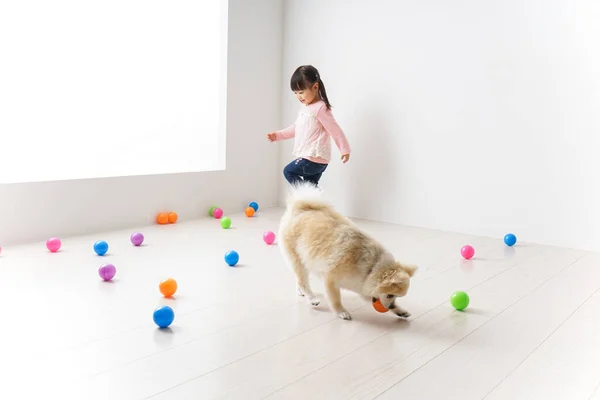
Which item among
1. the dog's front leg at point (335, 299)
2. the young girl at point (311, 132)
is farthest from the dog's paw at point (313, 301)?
the young girl at point (311, 132)

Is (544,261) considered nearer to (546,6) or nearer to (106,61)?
(546,6)

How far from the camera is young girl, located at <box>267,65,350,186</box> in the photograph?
4.85m

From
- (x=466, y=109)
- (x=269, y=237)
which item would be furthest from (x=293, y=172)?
(x=466, y=109)

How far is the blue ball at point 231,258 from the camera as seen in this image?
142 inches

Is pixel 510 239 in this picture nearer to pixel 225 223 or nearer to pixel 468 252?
pixel 468 252

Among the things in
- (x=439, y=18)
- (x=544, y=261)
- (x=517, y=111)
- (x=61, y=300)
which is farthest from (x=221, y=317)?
(x=439, y=18)

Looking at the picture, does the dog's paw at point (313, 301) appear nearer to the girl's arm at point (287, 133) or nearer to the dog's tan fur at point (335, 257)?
the dog's tan fur at point (335, 257)

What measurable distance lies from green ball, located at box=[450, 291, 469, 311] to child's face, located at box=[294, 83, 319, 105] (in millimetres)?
2486

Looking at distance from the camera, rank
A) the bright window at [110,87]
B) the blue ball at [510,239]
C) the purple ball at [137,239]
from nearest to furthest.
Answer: the purple ball at [137,239] → the blue ball at [510,239] → the bright window at [110,87]

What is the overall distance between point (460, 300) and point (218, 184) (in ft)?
9.88

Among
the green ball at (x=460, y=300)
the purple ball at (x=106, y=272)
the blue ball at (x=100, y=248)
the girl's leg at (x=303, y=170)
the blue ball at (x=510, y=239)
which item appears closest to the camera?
the green ball at (x=460, y=300)

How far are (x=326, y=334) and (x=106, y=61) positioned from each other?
3.60m

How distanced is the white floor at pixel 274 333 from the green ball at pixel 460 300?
0.04 metres

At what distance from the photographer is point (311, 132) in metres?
5.03
